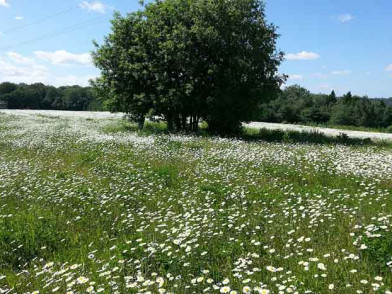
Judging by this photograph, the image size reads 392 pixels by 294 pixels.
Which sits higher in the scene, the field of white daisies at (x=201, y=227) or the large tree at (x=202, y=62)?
the large tree at (x=202, y=62)

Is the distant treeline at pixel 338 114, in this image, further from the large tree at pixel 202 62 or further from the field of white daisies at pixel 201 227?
the field of white daisies at pixel 201 227

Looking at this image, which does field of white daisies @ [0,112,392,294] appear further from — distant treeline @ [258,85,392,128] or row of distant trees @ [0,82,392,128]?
distant treeline @ [258,85,392,128]

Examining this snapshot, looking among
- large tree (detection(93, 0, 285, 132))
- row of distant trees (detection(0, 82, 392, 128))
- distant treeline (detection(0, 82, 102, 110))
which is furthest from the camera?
distant treeline (detection(0, 82, 102, 110))

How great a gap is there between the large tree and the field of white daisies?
1297cm

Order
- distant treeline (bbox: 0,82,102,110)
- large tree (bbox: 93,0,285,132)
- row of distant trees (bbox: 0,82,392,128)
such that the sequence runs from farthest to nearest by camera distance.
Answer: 1. distant treeline (bbox: 0,82,102,110)
2. row of distant trees (bbox: 0,82,392,128)
3. large tree (bbox: 93,0,285,132)

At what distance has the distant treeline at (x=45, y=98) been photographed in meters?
119

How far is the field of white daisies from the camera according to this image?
521 centimetres

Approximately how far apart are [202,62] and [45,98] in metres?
114

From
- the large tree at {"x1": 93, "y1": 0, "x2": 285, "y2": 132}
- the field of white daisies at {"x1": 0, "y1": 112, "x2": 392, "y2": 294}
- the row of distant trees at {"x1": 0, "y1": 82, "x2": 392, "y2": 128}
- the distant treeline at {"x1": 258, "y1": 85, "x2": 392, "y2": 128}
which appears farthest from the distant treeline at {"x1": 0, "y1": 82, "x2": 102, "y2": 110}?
the field of white daisies at {"x1": 0, "y1": 112, "x2": 392, "y2": 294}

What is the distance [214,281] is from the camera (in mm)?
5309

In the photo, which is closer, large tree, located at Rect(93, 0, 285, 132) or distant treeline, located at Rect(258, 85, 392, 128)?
large tree, located at Rect(93, 0, 285, 132)

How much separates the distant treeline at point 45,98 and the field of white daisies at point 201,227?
107153mm

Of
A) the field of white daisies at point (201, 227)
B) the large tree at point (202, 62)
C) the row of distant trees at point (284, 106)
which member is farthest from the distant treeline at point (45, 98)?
the field of white daisies at point (201, 227)

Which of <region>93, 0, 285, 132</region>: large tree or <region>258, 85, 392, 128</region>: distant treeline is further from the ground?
<region>93, 0, 285, 132</region>: large tree
